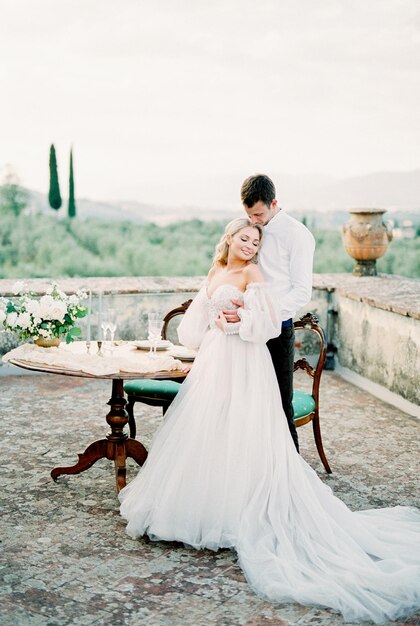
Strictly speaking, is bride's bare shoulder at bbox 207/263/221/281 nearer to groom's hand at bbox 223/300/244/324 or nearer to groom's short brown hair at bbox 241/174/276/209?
groom's hand at bbox 223/300/244/324

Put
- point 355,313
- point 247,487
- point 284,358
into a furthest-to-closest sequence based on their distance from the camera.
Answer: point 355,313 → point 284,358 → point 247,487

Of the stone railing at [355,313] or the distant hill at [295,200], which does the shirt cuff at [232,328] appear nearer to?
the stone railing at [355,313]

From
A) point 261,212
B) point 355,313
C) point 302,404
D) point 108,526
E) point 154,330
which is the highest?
point 261,212

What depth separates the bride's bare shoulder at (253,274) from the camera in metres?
3.80

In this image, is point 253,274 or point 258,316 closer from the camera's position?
point 258,316

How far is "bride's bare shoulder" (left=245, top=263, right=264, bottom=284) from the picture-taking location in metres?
3.80

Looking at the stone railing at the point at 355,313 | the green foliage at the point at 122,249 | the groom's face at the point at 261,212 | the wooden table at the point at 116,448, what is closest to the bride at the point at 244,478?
the groom's face at the point at 261,212

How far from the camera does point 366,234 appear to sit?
24.2 ft

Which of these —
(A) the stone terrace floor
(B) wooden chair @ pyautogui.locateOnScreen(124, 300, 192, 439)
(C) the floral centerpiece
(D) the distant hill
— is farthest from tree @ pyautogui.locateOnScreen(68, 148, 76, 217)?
(C) the floral centerpiece

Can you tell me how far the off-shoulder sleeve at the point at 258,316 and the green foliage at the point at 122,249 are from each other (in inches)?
452

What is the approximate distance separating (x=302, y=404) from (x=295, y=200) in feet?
32.3

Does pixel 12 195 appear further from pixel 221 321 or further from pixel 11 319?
pixel 221 321

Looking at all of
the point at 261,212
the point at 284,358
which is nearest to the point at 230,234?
the point at 261,212

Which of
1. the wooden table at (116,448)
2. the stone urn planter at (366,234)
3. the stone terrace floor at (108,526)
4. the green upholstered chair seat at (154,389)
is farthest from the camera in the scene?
the stone urn planter at (366,234)
